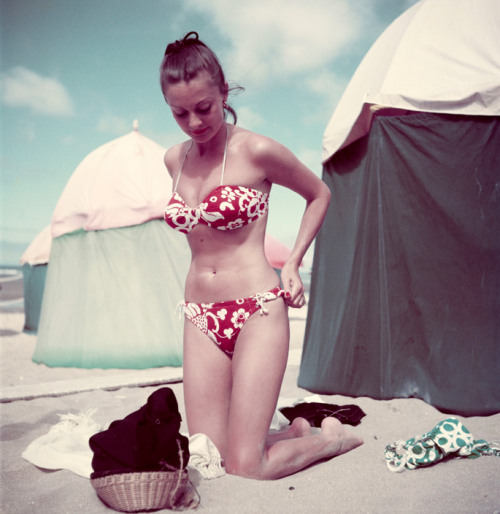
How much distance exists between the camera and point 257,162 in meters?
2.40

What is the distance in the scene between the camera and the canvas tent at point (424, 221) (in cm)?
350

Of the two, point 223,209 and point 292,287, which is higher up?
point 223,209

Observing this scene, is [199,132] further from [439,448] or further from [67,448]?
[439,448]

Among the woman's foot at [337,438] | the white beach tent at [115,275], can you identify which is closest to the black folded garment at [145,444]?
the woman's foot at [337,438]

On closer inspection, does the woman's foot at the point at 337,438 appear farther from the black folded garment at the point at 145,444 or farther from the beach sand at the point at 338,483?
the black folded garment at the point at 145,444

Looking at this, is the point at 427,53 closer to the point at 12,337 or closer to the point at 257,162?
the point at 257,162

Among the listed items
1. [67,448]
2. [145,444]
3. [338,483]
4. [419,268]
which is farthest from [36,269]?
[338,483]

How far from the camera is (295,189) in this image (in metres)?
2.53

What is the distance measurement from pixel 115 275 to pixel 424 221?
4073 mm

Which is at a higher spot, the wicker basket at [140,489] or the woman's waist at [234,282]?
the woman's waist at [234,282]

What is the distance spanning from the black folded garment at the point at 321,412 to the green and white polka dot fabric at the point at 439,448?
2.00ft

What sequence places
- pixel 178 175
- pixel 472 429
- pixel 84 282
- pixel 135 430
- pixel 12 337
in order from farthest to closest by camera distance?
pixel 12 337 → pixel 84 282 → pixel 472 429 → pixel 178 175 → pixel 135 430

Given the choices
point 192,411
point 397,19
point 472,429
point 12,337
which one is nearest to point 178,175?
point 192,411

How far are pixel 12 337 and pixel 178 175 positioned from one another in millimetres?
8704
